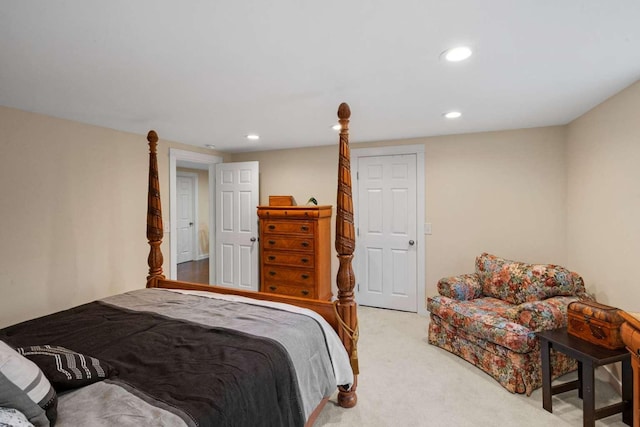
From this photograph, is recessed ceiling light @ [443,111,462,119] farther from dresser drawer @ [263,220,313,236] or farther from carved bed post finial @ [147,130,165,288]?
carved bed post finial @ [147,130,165,288]

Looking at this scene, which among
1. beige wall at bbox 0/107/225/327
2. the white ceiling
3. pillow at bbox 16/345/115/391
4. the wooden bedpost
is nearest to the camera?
pillow at bbox 16/345/115/391

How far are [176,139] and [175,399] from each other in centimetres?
343

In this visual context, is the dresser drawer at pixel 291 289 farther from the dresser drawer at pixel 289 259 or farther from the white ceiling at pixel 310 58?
the white ceiling at pixel 310 58

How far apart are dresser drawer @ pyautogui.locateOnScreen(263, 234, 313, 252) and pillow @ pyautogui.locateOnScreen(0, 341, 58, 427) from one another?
297 cm

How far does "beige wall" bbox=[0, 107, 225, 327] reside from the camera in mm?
2615

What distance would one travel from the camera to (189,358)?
4.66 feet

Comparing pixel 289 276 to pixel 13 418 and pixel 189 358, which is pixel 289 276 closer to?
pixel 189 358

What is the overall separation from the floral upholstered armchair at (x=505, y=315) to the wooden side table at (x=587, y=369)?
0.45 feet

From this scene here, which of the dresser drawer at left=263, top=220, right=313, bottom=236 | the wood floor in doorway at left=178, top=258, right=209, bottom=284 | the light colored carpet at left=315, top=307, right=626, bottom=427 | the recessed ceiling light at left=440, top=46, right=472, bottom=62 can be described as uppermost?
the recessed ceiling light at left=440, top=46, right=472, bottom=62

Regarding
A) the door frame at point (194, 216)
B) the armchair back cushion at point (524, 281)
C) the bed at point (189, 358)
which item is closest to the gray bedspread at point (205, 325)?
the bed at point (189, 358)

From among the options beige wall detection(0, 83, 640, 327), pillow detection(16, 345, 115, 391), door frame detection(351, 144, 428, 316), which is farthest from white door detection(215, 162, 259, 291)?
pillow detection(16, 345, 115, 391)

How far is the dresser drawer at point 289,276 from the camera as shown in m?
3.94

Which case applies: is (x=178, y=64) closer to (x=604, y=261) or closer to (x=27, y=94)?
(x=27, y=94)

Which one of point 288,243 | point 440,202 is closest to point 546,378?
point 440,202
